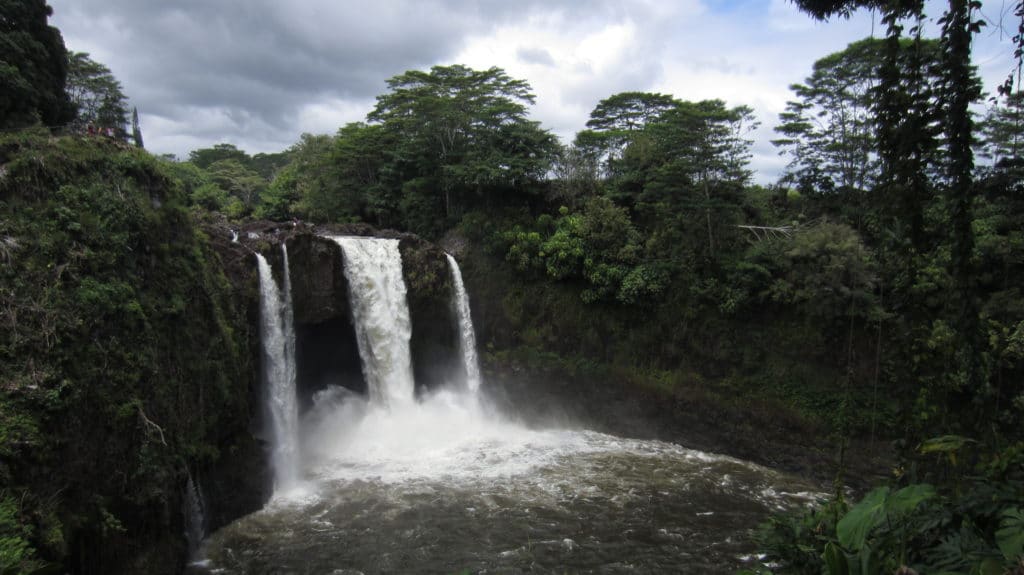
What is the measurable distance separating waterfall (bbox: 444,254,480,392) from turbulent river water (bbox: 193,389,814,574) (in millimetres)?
1924

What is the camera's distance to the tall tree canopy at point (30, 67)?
33.8ft

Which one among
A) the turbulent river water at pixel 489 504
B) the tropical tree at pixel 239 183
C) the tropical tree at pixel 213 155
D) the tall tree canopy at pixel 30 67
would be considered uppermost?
the tropical tree at pixel 213 155

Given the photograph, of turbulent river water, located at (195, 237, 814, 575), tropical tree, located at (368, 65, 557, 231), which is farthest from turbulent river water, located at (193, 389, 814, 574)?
tropical tree, located at (368, 65, 557, 231)

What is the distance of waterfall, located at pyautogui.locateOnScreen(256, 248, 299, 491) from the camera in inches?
467

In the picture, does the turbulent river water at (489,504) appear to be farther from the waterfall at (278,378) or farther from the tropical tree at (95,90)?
the tropical tree at (95,90)

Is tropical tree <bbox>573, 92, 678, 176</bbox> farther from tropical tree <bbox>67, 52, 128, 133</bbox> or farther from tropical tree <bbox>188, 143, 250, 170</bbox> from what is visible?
tropical tree <bbox>188, 143, 250, 170</bbox>

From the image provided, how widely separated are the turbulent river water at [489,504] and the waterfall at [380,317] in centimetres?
72

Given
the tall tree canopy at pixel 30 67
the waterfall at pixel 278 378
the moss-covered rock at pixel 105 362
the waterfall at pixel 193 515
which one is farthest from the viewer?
the waterfall at pixel 278 378

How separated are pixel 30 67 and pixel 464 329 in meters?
12.0

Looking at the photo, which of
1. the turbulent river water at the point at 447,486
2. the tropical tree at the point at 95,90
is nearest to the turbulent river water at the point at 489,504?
the turbulent river water at the point at 447,486

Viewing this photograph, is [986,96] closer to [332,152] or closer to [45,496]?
[45,496]

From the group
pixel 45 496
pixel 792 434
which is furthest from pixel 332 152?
pixel 792 434

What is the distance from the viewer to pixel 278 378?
40.1 ft

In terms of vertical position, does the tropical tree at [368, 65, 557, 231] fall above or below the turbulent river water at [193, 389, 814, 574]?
above
